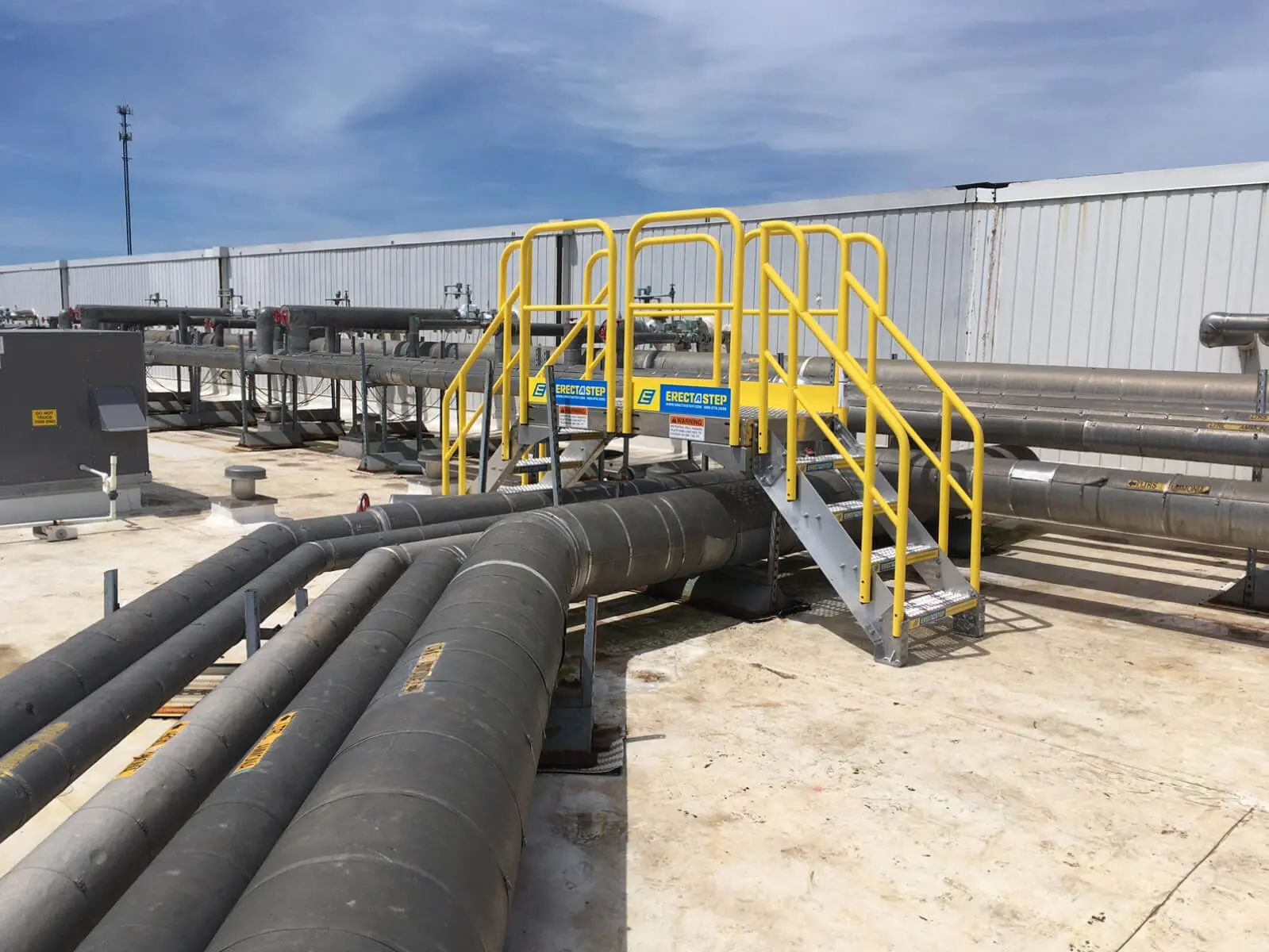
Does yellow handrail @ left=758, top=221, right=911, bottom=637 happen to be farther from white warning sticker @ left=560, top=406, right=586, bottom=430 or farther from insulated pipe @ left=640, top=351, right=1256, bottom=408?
insulated pipe @ left=640, top=351, right=1256, bottom=408

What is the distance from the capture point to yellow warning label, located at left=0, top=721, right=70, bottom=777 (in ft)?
13.5

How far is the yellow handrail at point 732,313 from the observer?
748 cm

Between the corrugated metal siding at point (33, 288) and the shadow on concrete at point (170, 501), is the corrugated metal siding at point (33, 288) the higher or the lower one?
the higher one

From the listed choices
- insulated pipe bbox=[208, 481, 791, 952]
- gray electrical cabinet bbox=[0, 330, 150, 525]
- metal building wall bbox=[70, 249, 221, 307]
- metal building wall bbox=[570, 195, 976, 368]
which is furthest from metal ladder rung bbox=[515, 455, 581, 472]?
metal building wall bbox=[70, 249, 221, 307]

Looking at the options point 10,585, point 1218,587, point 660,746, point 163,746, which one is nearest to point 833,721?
point 660,746

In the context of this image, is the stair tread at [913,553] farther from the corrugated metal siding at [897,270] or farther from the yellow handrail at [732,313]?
the corrugated metal siding at [897,270]

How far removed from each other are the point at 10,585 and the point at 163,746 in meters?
5.88

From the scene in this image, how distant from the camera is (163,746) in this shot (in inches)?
165

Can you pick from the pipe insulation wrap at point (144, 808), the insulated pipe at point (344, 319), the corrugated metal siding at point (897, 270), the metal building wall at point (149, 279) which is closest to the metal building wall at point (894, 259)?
the corrugated metal siding at point (897, 270)

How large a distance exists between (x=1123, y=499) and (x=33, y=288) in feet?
176

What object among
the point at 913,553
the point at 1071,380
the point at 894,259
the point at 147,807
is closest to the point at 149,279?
the point at 894,259

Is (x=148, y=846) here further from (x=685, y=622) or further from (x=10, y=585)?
(x=10, y=585)

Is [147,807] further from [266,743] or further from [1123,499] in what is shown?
[1123,499]

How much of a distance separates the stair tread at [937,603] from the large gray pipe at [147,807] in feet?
12.8
